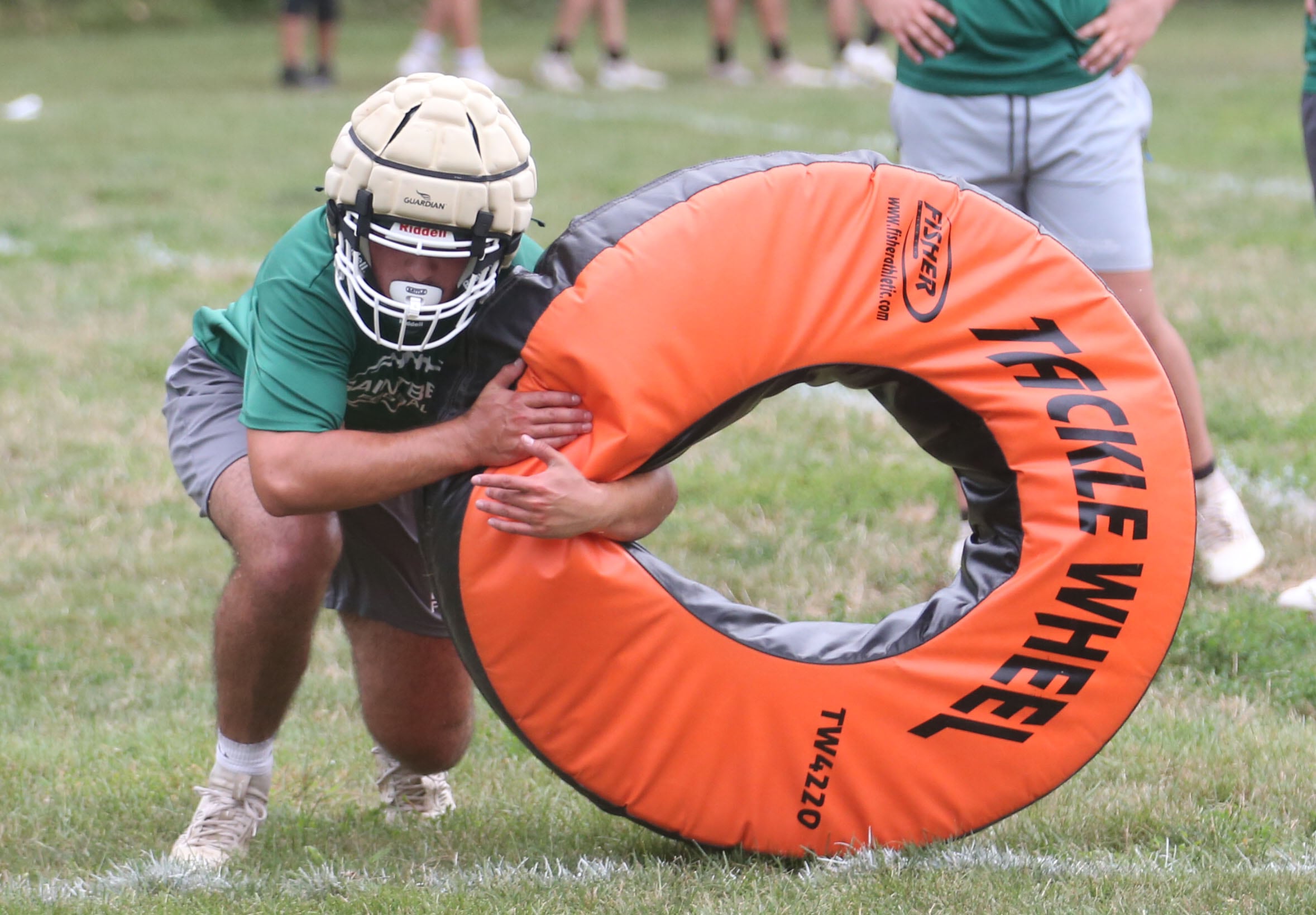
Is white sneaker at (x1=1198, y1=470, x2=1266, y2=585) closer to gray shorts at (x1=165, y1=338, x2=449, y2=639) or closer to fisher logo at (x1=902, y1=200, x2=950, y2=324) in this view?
fisher logo at (x1=902, y1=200, x2=950, y2=324)

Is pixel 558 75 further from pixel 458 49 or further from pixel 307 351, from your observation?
pixel 307 351

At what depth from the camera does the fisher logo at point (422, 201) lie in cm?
257

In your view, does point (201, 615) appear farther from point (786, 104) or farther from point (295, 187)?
point (786, 104)

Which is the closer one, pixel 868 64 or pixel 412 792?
pixel 412 792

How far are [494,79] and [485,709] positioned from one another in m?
10.5

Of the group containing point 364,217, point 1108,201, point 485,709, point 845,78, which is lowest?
point 845,78

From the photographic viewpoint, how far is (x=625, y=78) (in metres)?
14.1

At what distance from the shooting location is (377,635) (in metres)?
3.34

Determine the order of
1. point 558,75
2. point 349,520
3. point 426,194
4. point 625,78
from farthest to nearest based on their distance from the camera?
point 625,78
point 558,75
point 349,520
point 426,194

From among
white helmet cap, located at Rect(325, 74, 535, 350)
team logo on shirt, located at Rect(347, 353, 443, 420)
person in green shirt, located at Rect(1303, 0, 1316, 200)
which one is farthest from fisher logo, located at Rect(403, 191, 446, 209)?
person in green shirt, located at Rect(1303, 0, 1316, 200)

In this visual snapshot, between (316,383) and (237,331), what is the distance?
0.52 metres

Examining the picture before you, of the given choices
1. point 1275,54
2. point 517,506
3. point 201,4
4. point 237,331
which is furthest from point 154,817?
point 201,4

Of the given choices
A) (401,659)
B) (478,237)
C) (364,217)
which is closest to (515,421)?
(478,237)

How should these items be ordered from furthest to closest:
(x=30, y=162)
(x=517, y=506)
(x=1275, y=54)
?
(x=1275, y=54) → (x=30, y=162) → (x=517, y=506)
